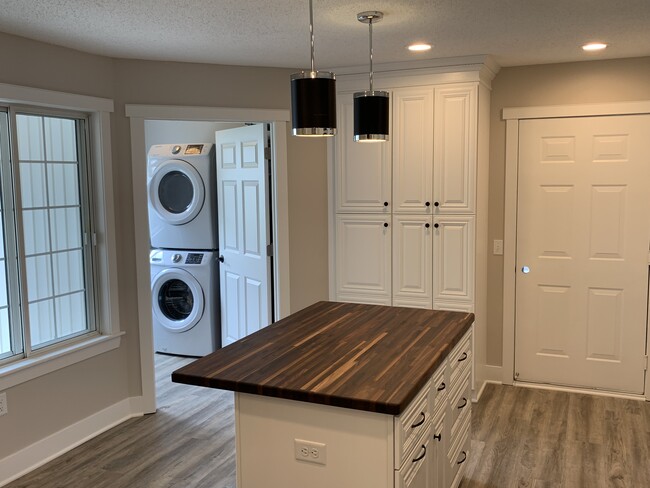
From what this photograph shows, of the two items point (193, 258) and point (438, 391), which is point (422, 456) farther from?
point (193, 258)

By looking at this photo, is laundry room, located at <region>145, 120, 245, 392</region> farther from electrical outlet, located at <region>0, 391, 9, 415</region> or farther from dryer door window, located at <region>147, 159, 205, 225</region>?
electrical outlet, located at <region>0, 391, 9, 415</region>

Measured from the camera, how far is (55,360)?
345 cm

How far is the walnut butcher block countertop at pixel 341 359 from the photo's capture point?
198cm

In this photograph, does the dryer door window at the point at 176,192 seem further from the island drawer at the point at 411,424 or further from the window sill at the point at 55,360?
the island drawer at the point at 411,424

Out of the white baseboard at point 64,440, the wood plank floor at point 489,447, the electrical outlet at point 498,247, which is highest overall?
the electrical outlet at point 498,247

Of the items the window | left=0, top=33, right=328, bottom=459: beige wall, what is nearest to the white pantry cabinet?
left=0, top=33, right=328, bottom=459: beige wall

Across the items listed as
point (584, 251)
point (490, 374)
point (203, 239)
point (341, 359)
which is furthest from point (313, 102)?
point (203, 239)

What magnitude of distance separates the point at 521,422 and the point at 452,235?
129 cm

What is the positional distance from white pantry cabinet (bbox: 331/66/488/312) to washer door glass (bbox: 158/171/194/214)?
5.22 feet

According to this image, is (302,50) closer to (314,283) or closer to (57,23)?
(57,23)

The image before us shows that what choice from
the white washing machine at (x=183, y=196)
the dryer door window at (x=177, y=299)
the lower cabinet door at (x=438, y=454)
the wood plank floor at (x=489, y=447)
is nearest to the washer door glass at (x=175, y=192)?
the white washing machine at (x=183, y=196)

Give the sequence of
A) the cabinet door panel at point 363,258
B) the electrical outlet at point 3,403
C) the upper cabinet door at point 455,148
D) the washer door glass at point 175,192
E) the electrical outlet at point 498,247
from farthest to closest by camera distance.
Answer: the washer door glass at point 175,192 → the electrical outlet at point 498,247 → the cabinet door panel at point 363,258 → the upper cabinet door at point 455,148 → the electrical outlet at point 3,403

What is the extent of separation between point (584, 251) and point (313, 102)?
291 cm

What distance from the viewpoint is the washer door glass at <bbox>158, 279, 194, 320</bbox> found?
5422 mm
